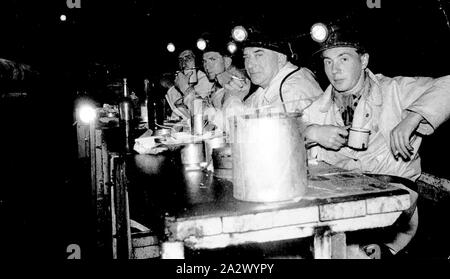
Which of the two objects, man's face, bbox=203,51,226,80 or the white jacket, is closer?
the white jacket

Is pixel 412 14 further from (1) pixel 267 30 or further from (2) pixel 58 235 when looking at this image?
(2) pixel 58 235

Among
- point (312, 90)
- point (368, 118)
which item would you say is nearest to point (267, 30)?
point (312, 90)

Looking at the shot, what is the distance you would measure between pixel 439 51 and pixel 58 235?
17.6 feet

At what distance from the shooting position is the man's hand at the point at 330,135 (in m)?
2.26

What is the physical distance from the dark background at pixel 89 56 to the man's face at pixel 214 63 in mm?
575

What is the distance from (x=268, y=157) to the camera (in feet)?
4.13

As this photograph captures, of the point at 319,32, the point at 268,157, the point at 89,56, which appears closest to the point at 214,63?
the point at 319,32

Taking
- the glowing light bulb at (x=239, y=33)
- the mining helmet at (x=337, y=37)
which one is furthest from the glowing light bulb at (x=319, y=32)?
the glowing light bulb at (x=239, y=33)

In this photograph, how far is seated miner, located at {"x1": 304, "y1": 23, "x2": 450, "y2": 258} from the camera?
2416mm

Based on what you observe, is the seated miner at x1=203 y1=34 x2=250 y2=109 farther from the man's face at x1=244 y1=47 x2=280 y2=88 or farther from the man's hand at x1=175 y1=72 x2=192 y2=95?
the man's face at x1=244 y1=47 x2=280 y2=88

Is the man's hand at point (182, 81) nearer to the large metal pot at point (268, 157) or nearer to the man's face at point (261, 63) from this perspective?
the man's face at point (261, 63)

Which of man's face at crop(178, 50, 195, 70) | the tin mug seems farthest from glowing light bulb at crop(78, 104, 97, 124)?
the tin mug

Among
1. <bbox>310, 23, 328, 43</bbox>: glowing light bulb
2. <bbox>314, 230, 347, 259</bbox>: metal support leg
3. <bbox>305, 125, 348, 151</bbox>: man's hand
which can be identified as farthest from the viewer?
<bbox>310, 23, 328, 43</bbox>: glowing light bulb

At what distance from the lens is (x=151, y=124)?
4195 millimetres
